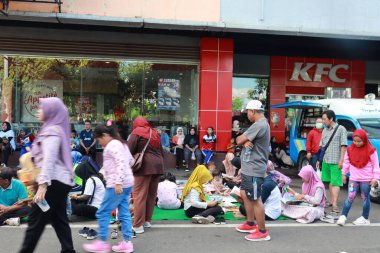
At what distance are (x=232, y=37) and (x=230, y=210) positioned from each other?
720 cm

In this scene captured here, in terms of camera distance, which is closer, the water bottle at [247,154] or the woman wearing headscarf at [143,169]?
the water bottle at [247,154]

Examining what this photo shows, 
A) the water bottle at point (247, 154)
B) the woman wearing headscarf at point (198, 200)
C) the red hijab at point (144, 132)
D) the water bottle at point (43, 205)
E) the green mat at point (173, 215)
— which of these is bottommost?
the green mat at point (173, 215)

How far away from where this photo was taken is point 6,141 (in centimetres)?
1194

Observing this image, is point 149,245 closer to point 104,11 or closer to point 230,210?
point 230,210

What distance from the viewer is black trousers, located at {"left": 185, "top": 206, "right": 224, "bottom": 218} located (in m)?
6.75

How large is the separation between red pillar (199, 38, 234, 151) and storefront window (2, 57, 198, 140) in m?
0.89

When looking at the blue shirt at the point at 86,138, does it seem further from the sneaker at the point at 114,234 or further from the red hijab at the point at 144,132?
the sneaker at the point at 114,234

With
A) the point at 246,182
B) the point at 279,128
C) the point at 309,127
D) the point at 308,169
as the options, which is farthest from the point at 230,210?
the point at 279,128

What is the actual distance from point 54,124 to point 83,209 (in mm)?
2702

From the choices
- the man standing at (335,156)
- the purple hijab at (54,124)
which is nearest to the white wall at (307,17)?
the man standing at (335,156)

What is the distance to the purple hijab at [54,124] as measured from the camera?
4207 mm

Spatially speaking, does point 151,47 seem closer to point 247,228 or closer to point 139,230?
point 139,230

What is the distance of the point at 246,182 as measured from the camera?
18.4 ft

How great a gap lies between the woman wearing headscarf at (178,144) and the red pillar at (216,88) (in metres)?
0.70
